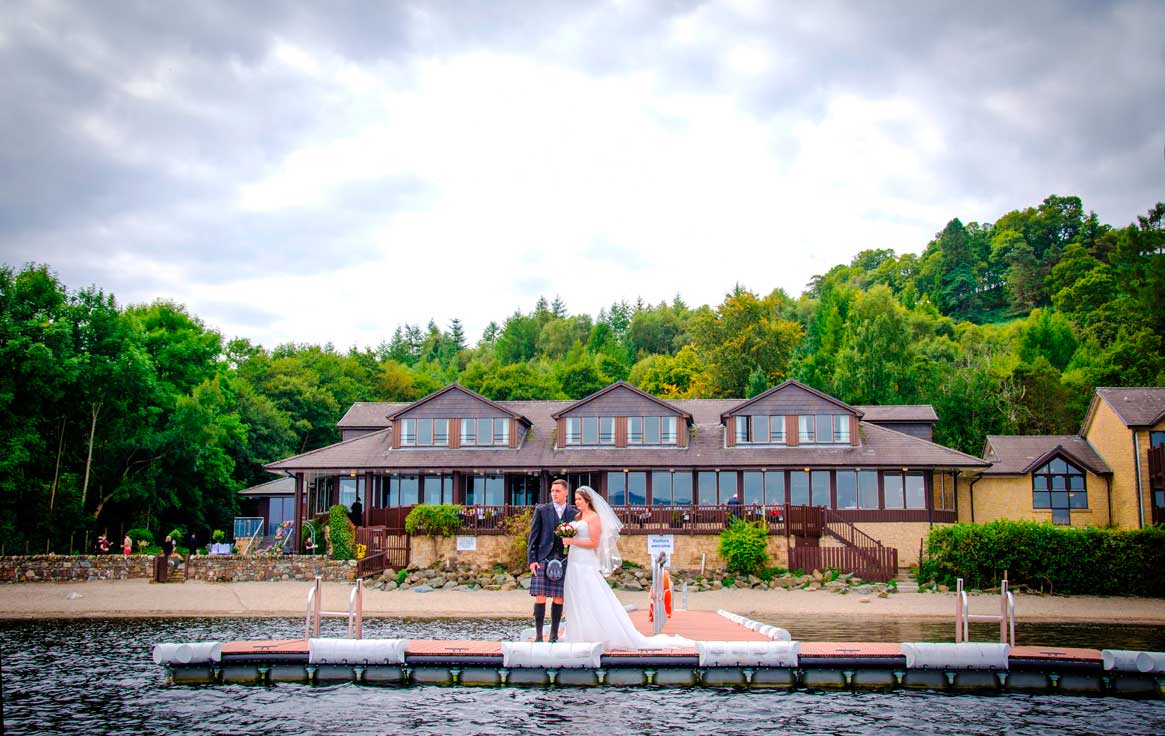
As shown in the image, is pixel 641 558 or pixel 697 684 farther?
pixel 641 558

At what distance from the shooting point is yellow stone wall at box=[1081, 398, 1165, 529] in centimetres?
4003

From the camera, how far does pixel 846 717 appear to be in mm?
13320

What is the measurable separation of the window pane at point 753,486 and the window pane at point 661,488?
327cm

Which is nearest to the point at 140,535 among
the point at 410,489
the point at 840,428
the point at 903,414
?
the point at 410,489

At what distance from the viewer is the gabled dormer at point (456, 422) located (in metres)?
44.6

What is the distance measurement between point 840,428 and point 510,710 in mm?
31537

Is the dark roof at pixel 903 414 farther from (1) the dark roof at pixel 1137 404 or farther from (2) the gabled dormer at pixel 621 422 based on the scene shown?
(2) the gabled dormer at pixel 621 422

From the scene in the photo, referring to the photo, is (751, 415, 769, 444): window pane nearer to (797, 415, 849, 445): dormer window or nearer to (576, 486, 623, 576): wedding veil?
(797, 415, 849, 445): dormer window

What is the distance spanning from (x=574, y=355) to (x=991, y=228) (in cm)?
6426

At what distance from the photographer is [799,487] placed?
42000 millimetres

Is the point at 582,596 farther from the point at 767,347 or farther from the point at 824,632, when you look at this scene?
the point at 767,347

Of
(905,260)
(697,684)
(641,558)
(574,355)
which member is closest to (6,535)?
(641,558)

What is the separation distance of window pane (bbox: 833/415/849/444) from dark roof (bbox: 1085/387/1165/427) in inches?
428

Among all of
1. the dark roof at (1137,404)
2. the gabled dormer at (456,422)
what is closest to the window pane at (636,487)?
the gabled dormer at (456,422)
